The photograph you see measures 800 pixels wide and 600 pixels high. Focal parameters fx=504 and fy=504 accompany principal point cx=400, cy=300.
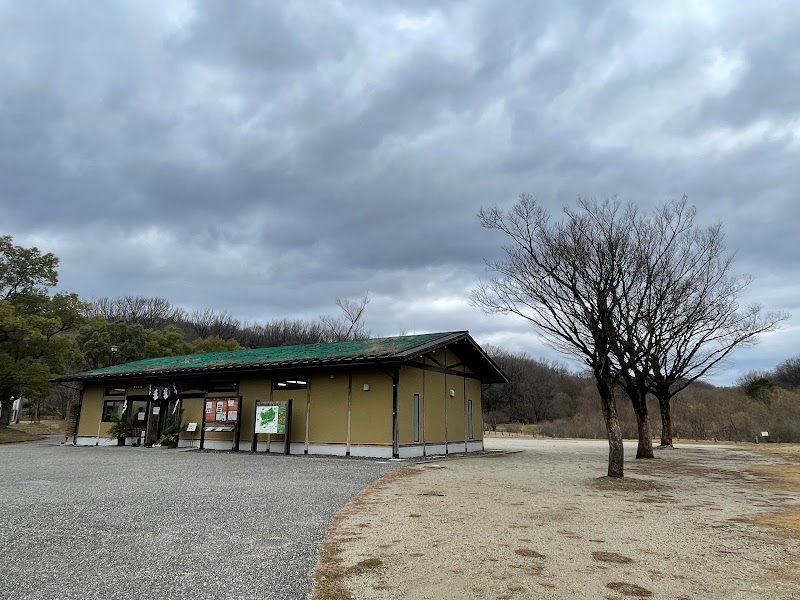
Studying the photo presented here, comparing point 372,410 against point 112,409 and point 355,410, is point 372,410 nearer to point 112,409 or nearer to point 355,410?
point 355,410

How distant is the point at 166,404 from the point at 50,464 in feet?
19.4

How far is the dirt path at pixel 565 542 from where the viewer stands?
10.6 ft

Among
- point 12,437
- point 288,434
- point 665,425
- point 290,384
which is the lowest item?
point 12,437

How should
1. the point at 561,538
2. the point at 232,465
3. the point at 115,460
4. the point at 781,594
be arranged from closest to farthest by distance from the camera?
1. the point at 781,594
2. the point at 561,538
3. the point at 232,465
4. the point at 115,460

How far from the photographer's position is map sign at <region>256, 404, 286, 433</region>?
42.5ft

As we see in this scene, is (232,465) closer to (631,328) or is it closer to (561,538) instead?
(561,538)

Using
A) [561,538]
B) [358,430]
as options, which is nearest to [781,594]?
[561,538]

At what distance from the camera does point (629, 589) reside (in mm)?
3180

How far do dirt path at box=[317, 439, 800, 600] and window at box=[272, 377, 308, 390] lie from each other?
611 centimetres

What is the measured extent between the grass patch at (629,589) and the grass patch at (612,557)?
0.50 metres

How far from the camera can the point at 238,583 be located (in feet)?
10.6

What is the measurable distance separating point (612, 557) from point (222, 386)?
43.7 ft

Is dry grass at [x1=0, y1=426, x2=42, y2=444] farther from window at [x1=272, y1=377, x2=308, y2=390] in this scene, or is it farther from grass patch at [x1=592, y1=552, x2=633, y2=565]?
grass patch at [x1=592, y1=552, x2=633, y2=565]

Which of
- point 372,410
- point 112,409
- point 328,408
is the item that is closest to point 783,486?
point 372,410
